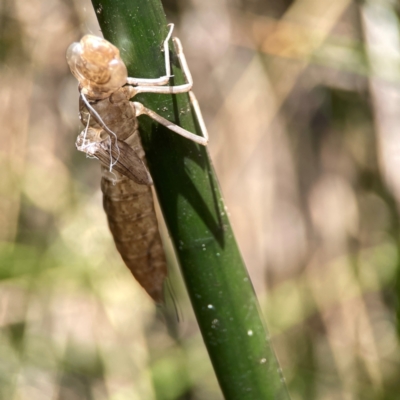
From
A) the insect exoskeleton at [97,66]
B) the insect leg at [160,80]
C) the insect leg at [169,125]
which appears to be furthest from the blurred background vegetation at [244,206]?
the insect leg at [160,80]

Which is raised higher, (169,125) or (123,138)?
(169,125)

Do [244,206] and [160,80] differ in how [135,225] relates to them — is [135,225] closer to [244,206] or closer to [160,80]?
[160,80]

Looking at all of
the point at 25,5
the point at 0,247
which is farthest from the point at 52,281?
the point at 25,5

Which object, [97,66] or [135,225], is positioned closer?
[97,66]

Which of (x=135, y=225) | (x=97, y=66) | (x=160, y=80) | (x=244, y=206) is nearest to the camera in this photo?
(x=160, y=80)

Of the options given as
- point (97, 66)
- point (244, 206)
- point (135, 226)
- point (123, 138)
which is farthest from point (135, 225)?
point (244, 206)

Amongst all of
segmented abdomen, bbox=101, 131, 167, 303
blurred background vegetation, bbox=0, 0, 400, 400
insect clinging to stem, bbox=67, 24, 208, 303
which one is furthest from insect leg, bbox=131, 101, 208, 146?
blurred background vegetation, bbox=0, 0, 400, 400

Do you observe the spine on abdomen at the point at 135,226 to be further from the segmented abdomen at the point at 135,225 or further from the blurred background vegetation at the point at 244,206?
the blurred background vegetation at the point at 244,206

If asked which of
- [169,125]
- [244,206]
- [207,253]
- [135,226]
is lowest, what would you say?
[244,206]
